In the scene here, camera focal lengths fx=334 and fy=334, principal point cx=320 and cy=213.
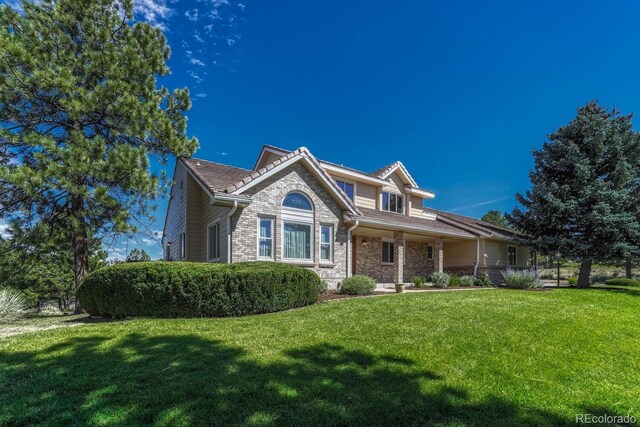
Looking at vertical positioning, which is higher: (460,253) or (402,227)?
(402,227)

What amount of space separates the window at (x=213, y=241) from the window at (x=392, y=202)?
9.99 metres

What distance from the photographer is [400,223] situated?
1678 centimetres

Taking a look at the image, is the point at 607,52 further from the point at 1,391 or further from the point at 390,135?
the point at 1,391

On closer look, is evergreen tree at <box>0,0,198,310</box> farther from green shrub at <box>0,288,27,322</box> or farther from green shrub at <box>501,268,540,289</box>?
green shrub at <box>501,268,540,289</box>

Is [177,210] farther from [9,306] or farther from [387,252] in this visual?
[387,252]

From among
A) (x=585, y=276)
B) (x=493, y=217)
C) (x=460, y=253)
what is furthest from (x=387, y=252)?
(x=493, y=217)

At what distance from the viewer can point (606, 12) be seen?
11.5 meters

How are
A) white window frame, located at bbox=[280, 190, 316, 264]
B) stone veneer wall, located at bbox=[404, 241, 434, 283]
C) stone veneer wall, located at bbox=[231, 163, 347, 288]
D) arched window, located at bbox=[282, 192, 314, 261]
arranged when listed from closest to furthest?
stone veneer wall, located at bbox=[231, 163, 347, 288]
white window frame, located at bbox=[280, 190, 316, 264]
arched window, located at bbox=[282, 192, 314, 261]
stone veneer wall, located at bbox=[404, 241, 434, 283]

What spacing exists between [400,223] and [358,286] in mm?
5375

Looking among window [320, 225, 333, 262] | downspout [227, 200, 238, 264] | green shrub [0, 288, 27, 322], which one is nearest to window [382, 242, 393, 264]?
window [320, 225, 333, 262]

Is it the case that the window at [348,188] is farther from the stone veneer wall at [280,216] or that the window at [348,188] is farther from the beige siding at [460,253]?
the beige siding at [460,253]

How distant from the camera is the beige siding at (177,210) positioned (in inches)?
615

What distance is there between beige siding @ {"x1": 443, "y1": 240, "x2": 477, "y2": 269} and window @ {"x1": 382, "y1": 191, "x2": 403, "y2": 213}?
Result: 4.91 metres

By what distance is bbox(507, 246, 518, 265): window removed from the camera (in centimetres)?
2253
